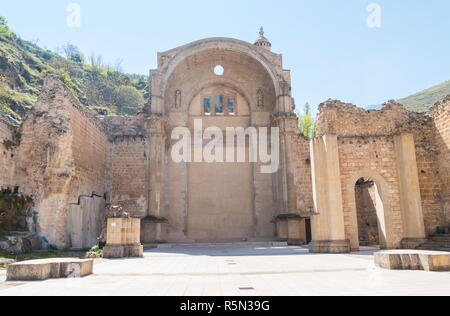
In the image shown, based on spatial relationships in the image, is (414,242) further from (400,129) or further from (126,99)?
(126,99)

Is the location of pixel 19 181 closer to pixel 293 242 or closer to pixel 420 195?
pixel 293 242

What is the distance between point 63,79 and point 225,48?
30379mm

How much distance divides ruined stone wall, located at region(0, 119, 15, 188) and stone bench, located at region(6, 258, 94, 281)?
9.07 metres

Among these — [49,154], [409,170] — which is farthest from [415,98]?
[49,154]

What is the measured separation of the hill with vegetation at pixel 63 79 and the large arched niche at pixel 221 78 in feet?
24.2

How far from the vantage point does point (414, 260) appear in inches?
271

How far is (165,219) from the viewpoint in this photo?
19.0 meters

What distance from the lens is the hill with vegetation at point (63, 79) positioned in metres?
27.6

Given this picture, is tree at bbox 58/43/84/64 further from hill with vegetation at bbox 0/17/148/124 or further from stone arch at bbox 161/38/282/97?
stone arch at bbox 161/38/282/97

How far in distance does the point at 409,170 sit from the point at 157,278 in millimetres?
10444

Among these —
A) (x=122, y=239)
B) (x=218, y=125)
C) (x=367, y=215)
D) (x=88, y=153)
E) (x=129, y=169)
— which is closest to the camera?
(x=122, y=239)

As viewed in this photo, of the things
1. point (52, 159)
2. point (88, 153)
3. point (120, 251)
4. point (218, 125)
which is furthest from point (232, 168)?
point (120, 251)

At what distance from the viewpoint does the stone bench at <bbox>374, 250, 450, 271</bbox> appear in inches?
258
